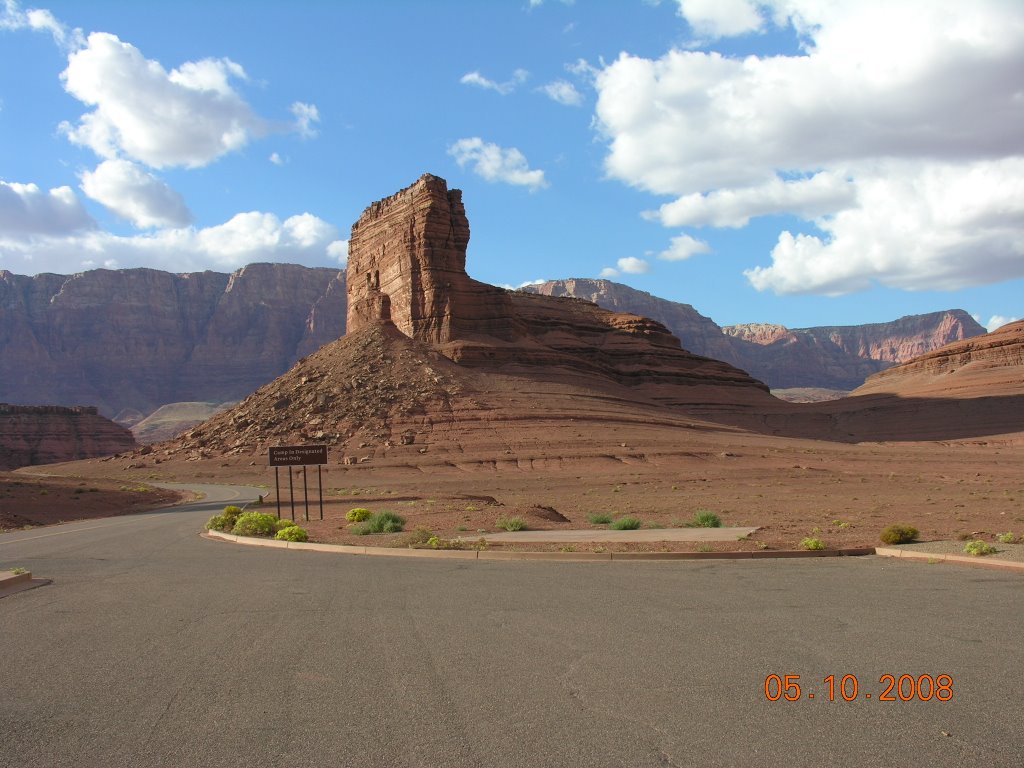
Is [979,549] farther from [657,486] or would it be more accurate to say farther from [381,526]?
[657,486]

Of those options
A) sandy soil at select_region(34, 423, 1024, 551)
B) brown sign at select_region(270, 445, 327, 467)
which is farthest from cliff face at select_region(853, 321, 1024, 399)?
brown sign at select_region(270, 445, 327, 467)

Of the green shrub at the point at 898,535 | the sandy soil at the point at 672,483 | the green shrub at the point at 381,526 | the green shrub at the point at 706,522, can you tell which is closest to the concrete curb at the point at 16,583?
the sandy soil at the point at 672,483

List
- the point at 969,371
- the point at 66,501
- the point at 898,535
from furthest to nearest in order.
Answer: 1. the point at 969,371
2. the point at 66,501
3. the point at 898,535

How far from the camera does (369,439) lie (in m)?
58.6

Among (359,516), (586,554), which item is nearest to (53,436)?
(359,516)

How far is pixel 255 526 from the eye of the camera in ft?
66.9

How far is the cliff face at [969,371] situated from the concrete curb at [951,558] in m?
68.6

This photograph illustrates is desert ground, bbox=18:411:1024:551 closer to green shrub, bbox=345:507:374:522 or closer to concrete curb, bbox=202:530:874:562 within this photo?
green shrub, bbox=345:507:374:522

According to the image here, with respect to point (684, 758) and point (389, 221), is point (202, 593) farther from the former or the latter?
point (389, 221)

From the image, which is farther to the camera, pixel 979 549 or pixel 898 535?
pixel 898 535

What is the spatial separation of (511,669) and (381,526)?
1459 centimetres

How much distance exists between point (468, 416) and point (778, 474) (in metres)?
22.8

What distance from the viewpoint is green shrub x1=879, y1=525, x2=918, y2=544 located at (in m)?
14.6
